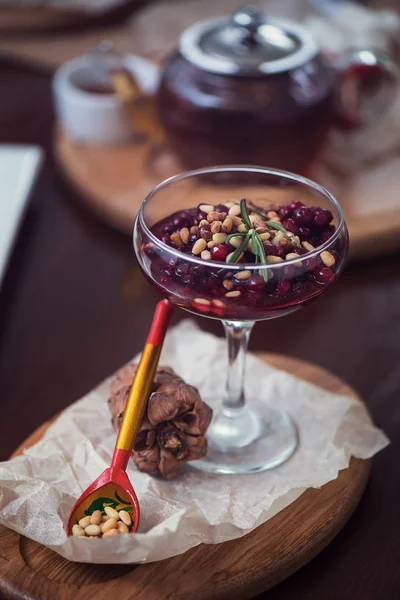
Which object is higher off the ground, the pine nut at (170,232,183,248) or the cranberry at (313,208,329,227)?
Result: the cranberry at (313,208,329,227)

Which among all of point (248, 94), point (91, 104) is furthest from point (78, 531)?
point (91, 104)

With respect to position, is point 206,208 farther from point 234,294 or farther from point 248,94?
point 248,94

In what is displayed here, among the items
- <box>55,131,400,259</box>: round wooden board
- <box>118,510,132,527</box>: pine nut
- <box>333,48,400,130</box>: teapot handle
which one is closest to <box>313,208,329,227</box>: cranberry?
<box>118,510,132,527</box>: pine nut

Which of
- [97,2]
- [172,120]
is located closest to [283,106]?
[172,120]

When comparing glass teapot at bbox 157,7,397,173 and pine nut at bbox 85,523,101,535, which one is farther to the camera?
glass teapot at bbox 157,7,397,173

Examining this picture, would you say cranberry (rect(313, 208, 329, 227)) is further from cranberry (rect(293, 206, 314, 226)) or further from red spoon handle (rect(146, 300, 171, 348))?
red spoon handle (rect(146, 300, 171, 348))

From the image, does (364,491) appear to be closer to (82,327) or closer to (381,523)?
(381,523)

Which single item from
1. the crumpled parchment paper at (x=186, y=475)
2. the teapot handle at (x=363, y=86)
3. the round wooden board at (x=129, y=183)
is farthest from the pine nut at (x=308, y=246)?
the teapot handle at (x=363, y=86)

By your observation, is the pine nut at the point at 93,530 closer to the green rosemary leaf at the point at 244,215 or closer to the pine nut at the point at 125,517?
the pine nut at the point at 125,517
